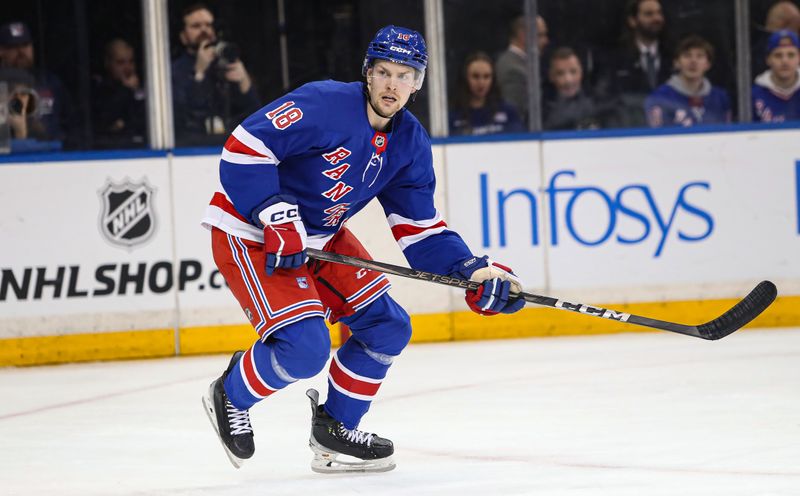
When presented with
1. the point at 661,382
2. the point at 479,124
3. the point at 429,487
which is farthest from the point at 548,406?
the point at 479,124

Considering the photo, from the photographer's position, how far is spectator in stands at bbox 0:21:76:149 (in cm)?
541

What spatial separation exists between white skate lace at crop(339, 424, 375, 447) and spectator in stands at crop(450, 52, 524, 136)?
2.69m

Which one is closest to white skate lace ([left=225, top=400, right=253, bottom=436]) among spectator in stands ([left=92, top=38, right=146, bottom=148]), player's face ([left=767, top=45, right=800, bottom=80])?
spectator in stands ([left=92, top=38, right=146, bottom=148])

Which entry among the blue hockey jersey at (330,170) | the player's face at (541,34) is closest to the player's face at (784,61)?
the player's face at (541,34)

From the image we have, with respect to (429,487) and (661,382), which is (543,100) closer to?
(661,382)

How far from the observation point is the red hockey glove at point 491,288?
3.17 metres

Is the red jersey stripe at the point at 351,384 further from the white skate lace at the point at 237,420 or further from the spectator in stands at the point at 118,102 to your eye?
the spectator in stands at the point at 118,102

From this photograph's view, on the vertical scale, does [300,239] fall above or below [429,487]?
above

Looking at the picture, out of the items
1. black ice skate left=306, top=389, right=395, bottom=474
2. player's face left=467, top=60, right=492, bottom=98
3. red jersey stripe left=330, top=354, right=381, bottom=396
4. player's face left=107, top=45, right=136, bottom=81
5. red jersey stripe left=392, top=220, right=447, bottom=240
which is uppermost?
player's face left=107, top=45, right=136, bottom=81

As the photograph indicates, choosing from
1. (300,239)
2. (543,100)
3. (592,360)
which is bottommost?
(592,360)

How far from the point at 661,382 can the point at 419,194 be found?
60.4 inches

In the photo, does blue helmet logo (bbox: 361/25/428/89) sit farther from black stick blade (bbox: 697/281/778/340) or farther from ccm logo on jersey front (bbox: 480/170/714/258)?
ccm logo on jersey front (bbox: 480/170/714/258)

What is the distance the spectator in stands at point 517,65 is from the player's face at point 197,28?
4.15 feet

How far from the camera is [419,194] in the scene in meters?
3.31
